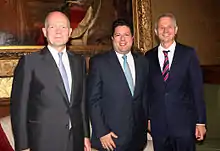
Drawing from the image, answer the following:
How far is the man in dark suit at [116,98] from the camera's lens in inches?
107

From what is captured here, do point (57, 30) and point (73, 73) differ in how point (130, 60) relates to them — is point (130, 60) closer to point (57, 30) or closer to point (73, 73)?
point (73, 73)

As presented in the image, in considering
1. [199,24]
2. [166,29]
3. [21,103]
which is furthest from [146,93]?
[199,24]

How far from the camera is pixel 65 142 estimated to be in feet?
7.92

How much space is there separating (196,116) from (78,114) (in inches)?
39.8

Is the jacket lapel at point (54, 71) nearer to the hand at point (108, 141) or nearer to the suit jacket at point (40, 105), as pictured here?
the suit jacket at point (40, 105)

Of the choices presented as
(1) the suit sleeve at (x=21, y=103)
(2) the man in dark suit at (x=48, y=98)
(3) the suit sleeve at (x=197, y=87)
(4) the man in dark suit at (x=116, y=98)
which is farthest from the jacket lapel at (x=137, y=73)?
(1) the suit sleeve at (x=21, y=103)

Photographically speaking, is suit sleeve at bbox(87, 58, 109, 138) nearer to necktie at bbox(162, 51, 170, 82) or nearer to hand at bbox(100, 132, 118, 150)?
hand at bbox(100, 132, 118, 150)

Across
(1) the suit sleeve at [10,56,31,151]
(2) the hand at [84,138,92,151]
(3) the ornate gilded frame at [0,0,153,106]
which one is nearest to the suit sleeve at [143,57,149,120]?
(2) the hand at [84,138,92,151]

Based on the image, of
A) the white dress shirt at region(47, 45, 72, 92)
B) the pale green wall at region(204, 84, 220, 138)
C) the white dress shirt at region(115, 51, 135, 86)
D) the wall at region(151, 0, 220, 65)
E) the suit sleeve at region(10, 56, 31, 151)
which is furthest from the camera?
the wall at region(151, 0, 220, 65)

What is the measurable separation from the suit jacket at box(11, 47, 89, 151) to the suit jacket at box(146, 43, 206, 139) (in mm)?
791

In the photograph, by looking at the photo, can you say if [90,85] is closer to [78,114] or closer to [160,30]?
[78,114]

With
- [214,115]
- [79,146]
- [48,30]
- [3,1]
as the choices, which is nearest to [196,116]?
[79,146]

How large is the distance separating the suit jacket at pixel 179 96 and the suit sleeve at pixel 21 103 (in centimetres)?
105

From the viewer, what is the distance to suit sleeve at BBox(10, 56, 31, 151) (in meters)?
2.32
